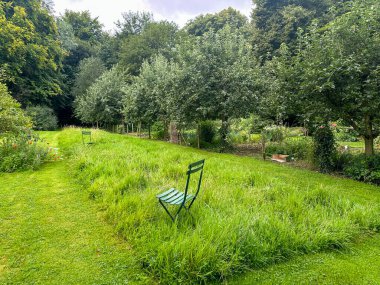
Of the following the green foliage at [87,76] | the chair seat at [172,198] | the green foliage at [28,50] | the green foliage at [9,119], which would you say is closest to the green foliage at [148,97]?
the green foliage at [9,119]

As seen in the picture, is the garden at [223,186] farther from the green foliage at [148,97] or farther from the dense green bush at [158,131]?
the dense green bush at [158,131]

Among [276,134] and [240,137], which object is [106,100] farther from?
[276,134]

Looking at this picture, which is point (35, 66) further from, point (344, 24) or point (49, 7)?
point (344, 24)

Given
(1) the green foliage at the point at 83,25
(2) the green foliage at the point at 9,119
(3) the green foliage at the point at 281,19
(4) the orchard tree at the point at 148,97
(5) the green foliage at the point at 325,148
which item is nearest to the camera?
(2) the green foliage at the point at 9,119

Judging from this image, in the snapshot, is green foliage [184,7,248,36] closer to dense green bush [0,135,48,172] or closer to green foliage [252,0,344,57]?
green foliage [252,0,344,57]

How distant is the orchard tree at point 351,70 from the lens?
5.81 m

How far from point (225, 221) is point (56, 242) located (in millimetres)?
2160

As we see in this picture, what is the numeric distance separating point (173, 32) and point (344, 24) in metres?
24.2

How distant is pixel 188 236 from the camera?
2.81m

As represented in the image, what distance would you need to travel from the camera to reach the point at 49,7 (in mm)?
27047

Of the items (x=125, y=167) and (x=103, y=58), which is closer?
(x=125, y=167)

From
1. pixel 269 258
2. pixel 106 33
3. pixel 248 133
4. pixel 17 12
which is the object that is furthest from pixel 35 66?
pixel 269 258

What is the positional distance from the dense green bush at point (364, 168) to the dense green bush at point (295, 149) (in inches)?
54.0

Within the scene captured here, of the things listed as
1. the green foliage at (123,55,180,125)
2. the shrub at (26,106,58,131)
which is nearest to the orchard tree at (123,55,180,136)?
the green foliage at (123,55,180,125)
